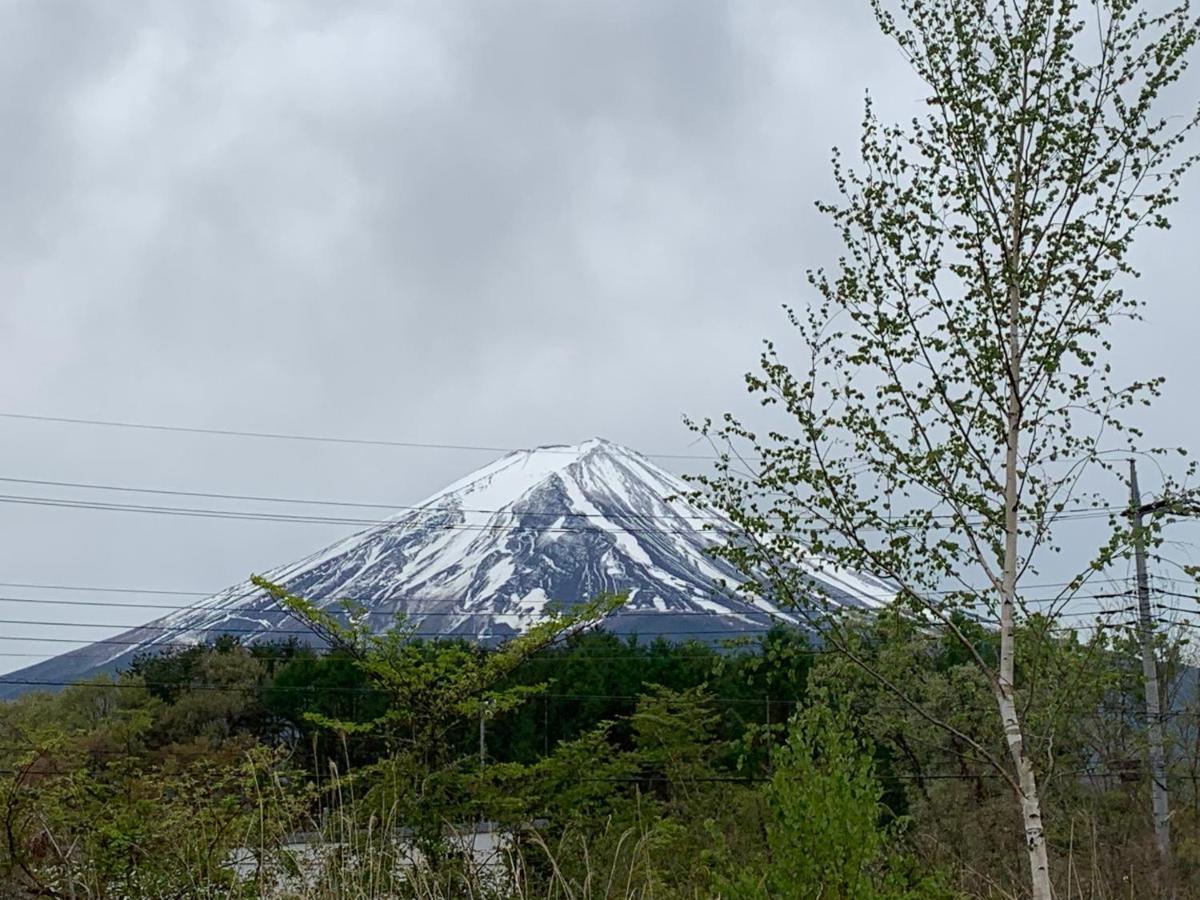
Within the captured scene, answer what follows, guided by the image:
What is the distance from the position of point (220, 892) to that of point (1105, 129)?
5.97 metres

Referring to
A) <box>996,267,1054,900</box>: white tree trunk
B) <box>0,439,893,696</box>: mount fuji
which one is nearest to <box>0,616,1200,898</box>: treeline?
<box>996,267,1054,900</box>: white tree trunk

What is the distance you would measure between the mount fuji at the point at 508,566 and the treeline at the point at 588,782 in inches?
3115

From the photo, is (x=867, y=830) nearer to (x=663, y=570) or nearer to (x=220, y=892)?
(x=220, y=892)

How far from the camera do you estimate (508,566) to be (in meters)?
143

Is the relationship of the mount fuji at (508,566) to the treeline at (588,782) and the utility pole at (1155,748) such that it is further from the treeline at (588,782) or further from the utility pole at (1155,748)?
the utility pole at (1155,748)

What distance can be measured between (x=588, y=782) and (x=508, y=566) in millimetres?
129250

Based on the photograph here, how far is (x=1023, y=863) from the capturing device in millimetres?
16328

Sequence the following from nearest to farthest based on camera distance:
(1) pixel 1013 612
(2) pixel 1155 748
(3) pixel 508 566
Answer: (1) pixel 1013 612 → (2) pixel 1155 748 → (3) pixel 508 566

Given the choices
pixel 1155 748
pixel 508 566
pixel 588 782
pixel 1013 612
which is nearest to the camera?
pixel 1013 612

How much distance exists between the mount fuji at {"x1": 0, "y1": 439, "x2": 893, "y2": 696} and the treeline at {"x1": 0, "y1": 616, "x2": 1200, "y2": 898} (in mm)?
79112

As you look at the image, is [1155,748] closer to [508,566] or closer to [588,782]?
[588,782]

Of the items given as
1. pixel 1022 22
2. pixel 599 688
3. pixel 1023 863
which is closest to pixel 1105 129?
pixel 1022 22

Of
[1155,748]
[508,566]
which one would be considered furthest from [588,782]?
[508,566]

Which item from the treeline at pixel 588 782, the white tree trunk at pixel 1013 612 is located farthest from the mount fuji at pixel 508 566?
the white tree trunk at pixel 1013 612
